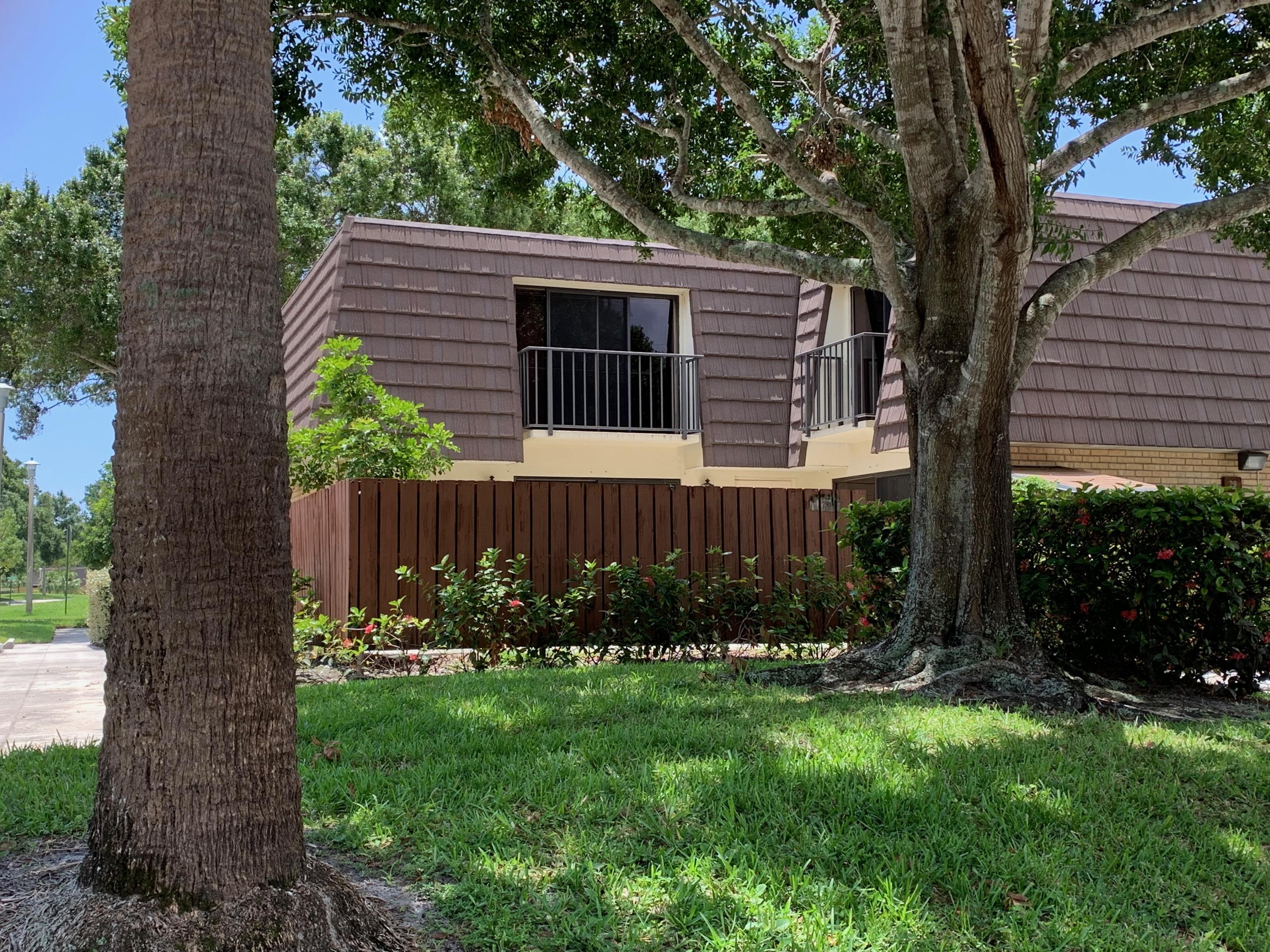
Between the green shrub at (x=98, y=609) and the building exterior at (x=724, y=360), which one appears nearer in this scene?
the building exterior at (x=724, y=360)

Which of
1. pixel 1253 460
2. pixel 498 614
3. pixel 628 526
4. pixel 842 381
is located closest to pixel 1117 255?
pixel 628 526

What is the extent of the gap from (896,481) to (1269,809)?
38.8 feet

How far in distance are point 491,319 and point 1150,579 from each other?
10555mm

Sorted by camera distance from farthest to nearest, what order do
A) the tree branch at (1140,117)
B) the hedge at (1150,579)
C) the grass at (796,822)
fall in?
the tree branch at (1140,117) < the hedge at (1150,579) < the grass at (796,822)

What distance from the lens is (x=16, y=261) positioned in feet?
83.9

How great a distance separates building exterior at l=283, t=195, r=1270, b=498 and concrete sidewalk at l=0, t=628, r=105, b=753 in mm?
4157

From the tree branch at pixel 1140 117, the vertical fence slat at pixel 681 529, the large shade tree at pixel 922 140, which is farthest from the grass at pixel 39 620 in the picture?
the tree branch at pixel 1140 117

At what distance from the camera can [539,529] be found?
11148 millimetres

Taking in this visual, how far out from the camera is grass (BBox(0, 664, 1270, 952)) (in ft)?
11.6

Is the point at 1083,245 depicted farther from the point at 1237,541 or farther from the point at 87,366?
the point at 87,366

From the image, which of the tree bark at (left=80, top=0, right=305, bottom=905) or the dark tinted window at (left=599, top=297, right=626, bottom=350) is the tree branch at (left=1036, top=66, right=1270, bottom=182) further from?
the dark tinted window at (left=599, top=297, right=626, bottom=350)

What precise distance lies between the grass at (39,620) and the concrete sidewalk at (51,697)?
494 cm

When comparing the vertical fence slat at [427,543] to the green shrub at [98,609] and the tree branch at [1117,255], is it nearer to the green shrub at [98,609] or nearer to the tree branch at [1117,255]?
the tree branch at [1117,255]

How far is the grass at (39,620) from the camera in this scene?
20688 mm
